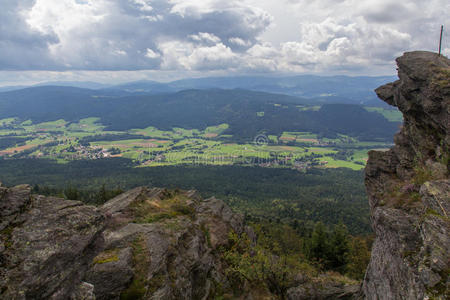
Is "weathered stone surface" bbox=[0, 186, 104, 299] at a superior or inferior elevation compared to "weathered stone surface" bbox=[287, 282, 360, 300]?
superior

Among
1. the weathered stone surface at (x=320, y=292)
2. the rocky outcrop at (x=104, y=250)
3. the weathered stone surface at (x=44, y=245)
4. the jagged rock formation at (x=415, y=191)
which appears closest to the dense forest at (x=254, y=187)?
the jagged rock formation at (x=415, y=191)

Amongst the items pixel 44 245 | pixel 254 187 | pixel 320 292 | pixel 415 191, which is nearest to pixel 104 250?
pixel 44 245

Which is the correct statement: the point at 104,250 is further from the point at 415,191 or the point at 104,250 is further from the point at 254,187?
the point at 254,187

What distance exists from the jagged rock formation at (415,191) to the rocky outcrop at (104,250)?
14.0 meters

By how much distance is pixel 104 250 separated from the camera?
1855cm

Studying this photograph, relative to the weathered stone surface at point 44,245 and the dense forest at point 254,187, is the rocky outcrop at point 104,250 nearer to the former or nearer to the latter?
the weathered stone surface at point 44,245

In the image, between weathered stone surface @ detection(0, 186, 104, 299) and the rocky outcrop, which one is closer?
weathered stone surface @ detection(0, 186, 104, 299)

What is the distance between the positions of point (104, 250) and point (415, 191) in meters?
24.2

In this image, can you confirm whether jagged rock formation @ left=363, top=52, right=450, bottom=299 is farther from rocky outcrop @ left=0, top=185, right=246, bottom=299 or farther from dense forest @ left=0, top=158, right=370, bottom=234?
dense forest @ left=0, top=158, right=370, bottom=234

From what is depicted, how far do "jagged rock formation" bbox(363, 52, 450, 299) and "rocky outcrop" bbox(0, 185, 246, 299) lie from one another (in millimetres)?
13992

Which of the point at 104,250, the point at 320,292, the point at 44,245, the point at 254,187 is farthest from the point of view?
the point at 254,187

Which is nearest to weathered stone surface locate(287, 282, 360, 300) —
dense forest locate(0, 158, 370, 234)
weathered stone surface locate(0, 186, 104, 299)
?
weathered stone surface locate(0, 186, 104, 299)

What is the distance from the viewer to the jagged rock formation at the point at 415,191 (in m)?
11.9

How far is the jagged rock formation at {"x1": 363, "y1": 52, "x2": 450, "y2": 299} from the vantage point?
1195 cm
